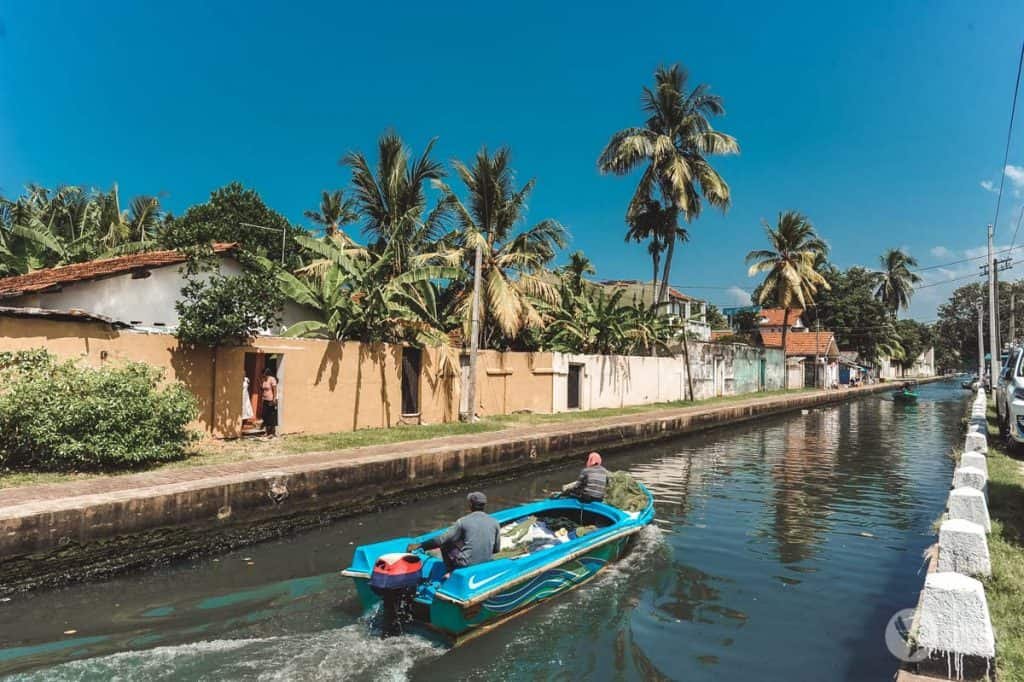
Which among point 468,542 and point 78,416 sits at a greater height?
point 78,416

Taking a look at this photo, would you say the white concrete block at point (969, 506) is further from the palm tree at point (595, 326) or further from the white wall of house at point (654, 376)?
the palm tree at point (595, 326)

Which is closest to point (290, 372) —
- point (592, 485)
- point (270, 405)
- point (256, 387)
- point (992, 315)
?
point (270, 405)

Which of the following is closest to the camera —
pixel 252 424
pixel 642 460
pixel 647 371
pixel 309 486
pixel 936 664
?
pixel 936 664

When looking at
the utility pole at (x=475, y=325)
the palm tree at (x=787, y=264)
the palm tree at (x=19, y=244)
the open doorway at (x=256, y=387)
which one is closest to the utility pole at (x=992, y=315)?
the palm tree at (x=787, y=264)

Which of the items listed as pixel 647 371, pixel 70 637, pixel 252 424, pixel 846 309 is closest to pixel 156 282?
pixel 252 424

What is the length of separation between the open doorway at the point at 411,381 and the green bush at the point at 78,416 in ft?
22.7

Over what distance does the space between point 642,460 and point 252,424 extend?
33.8ft

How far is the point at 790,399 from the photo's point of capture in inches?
1399

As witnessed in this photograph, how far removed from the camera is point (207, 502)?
9148mm

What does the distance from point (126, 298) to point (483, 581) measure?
518 inches

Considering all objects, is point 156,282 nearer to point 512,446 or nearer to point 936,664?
point 512,446

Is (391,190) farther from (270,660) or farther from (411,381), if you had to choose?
(270,660)

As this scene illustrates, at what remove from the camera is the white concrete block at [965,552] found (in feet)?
17.5
